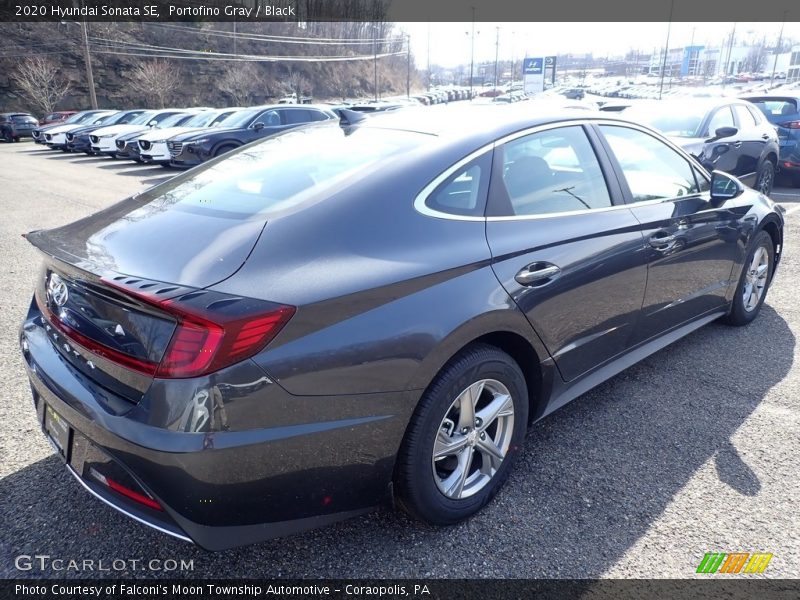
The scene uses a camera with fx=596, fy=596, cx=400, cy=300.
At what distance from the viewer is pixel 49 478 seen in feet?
8.89

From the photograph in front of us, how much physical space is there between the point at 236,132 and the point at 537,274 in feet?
43.7

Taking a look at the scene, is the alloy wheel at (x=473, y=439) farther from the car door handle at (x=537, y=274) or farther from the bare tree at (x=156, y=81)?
the bare tree at (x=156, y=81)

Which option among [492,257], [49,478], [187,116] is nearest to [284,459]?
[492,257]

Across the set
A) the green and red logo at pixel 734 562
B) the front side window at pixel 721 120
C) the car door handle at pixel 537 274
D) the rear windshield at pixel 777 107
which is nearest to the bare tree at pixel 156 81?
the rear windshield at pixel 777 107

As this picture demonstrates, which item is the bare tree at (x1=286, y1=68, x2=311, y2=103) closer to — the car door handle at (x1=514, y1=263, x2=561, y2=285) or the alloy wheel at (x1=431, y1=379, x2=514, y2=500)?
the car door handle at (x1=514, y1=263, x2=561, y2=285)

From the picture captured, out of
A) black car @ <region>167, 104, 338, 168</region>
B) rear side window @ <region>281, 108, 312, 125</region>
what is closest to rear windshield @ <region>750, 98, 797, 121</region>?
black car @ <region>167, 104, 338, 168</region>

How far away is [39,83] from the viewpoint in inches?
1681

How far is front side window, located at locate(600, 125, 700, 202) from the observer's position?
3305 mm

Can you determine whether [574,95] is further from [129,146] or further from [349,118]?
[349,118]

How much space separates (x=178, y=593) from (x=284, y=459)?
0.72 meters

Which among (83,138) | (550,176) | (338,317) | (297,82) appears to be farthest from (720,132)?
(297,82)

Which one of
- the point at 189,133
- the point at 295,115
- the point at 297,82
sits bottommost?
the point at 189,133

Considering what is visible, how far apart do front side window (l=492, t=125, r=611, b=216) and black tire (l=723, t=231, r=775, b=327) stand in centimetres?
193

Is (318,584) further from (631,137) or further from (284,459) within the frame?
(631,137)
